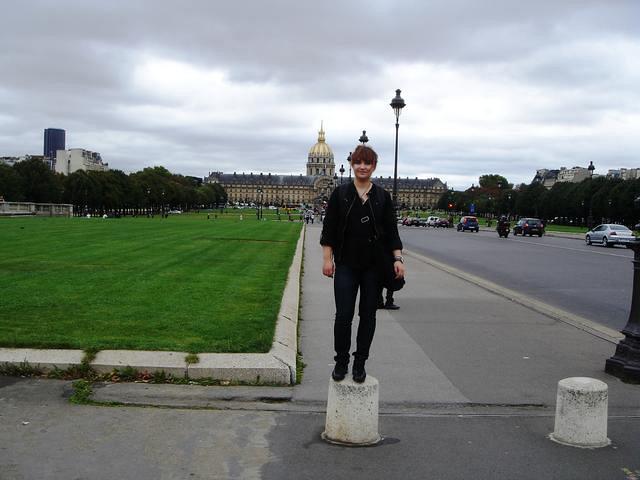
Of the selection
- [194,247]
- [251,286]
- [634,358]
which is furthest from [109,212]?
[634,358]

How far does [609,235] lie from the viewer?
4409 centimetres

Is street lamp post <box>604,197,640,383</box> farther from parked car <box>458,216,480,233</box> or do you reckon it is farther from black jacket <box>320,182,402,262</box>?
parked car <box>458,216,480,233</box>

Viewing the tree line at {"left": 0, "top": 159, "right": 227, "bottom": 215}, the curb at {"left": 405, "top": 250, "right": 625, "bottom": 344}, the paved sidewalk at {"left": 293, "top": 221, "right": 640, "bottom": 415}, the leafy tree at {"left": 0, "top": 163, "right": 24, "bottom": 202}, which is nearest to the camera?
the paved sidewalk at {"left": 293, "top": 221, "right": 640, "bottom": 415}

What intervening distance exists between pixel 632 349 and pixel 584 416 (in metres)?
2.60

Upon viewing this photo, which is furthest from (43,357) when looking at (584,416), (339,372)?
(584,416)

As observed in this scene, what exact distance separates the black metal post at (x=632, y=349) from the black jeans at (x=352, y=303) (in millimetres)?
3301

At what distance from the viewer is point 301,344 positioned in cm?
972

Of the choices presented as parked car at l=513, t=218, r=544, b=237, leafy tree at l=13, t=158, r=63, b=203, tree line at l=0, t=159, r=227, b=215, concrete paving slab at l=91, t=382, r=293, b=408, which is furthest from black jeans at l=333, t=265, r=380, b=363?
leafy tree at l=13, t=158, r=63, b=203

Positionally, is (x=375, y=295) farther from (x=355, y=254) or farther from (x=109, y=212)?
(x=109, y=212)

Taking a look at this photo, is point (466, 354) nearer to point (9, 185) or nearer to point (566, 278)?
point (566, 278)

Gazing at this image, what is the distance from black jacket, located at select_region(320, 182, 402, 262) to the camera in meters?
6.08

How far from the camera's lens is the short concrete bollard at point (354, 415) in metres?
5.62

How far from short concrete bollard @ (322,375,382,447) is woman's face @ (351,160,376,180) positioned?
1.77 m

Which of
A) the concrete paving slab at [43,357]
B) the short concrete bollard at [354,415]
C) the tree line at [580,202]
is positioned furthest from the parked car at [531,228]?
the short concrete bollard at [354,415]
